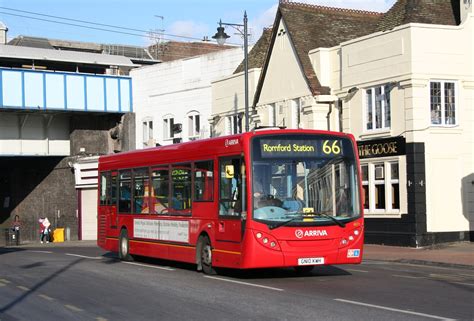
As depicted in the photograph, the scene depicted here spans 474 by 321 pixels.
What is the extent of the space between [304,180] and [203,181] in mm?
2727

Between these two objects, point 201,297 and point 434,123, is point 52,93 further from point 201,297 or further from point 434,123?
point 201,297

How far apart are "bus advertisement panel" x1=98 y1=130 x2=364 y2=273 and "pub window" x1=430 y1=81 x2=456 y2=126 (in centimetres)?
1295

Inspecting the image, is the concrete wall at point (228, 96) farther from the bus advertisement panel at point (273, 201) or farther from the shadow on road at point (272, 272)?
the bus advertisement panel at point (273, 201)

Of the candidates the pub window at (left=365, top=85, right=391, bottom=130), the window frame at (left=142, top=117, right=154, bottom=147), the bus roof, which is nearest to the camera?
the bus roof

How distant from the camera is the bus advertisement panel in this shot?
16156 mm

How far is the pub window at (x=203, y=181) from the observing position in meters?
17.8

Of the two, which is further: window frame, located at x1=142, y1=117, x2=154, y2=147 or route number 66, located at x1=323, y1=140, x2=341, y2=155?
window frame, located at x1=142, y1=117, x2=154, y2=147

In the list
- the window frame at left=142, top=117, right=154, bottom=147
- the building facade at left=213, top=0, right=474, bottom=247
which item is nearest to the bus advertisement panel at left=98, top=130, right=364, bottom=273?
the building facade at left=213, top=0, right=474, bottom=247

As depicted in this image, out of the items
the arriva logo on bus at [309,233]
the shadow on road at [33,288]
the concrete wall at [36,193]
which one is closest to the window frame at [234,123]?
the concrete wall at [36,193]

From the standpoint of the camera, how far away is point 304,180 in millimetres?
16484

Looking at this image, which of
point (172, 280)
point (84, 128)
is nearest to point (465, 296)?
point (172, 280)

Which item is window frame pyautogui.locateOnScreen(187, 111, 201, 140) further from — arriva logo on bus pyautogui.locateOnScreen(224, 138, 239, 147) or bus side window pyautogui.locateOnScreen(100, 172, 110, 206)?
arriva logo on bus pyautogui.locateOnScreen(224, 138, 239, 147)

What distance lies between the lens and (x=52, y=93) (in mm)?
45469

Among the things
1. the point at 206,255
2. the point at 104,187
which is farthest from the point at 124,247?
the point at 206,255
